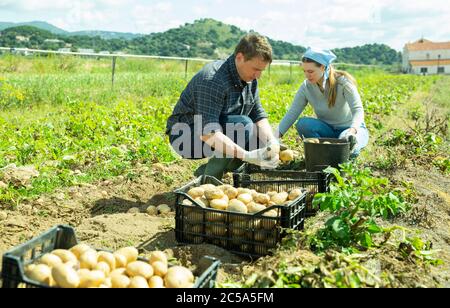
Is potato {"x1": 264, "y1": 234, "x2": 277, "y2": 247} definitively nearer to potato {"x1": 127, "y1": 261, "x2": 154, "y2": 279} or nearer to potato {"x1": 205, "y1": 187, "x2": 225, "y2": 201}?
potato {"x1": 205, "y1": 187, "x2": 225, "y2": 201}

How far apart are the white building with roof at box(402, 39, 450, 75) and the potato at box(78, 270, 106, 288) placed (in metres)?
83.0

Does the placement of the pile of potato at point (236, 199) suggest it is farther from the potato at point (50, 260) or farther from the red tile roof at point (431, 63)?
the red tile roof at point (431, 63)

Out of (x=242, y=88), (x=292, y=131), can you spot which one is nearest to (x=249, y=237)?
(x=242, y=88)

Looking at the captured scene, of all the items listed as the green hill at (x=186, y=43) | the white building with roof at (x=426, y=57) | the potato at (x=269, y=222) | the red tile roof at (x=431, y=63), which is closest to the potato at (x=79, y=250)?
the potato at (x=269, y=222)

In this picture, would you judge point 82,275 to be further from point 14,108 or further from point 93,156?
point 14,108

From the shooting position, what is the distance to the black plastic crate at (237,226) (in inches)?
118

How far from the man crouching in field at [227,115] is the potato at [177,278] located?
172cm

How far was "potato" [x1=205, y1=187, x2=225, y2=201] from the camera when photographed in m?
3.17

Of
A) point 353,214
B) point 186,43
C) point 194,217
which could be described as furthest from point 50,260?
point 186,43

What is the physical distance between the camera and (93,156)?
17.5 ft

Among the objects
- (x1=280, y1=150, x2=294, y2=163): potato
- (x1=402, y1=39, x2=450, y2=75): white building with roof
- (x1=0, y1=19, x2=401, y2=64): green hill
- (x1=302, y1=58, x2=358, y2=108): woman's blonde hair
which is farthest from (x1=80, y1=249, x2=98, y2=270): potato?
(x1=402, y1=39, x2=450, y2=75): white building with roof

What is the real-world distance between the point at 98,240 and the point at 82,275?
1.20 m

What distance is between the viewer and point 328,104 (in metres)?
5.12

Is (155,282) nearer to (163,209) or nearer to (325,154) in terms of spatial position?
(163,209)
